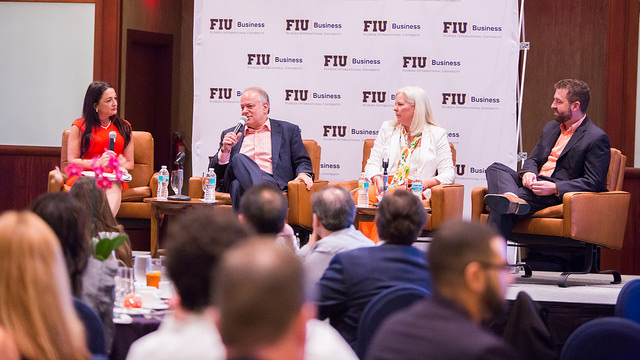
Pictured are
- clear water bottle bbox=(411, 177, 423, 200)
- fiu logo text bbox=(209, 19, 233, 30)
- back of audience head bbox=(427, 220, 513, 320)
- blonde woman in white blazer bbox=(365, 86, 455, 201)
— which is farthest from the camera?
fiu logo text bbox=(209, 19, 233, 30)

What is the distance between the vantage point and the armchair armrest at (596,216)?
514cm

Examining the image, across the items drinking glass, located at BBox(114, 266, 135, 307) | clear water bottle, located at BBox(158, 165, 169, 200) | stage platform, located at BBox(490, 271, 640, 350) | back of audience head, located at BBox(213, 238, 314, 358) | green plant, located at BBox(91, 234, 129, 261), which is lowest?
stage platform, located at BBox(490, 271, 640, 350)

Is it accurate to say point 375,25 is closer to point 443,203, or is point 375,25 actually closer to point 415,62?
point 415,62

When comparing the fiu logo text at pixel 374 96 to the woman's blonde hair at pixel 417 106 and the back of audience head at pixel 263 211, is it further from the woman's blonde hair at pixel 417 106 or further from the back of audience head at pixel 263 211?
the back of audience head at pixel 263 211

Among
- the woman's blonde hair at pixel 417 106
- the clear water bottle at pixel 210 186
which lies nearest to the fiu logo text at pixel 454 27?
the woman's blonde hair at pixel 417 106

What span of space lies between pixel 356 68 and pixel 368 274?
4.37 meters

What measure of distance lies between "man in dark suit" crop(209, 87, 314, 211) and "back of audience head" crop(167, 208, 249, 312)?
167 inches

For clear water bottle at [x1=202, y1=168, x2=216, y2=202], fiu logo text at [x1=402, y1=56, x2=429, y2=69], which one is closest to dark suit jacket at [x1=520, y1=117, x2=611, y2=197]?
fiu logo text at [x1=402, y1=56, x2=429, y2=69]

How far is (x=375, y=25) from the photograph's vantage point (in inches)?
267

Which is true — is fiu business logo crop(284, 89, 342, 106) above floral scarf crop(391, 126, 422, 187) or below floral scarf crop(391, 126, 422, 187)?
above

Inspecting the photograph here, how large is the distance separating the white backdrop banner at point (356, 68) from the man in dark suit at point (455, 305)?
5005mm

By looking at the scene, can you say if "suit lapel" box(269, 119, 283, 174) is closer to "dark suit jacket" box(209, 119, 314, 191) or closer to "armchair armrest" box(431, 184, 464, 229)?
"dark suit jacket" box(209, 119, 314, 191)

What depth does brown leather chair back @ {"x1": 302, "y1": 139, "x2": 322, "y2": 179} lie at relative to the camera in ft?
21.6

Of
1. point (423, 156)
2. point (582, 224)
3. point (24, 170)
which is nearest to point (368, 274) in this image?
point (582, 224)
